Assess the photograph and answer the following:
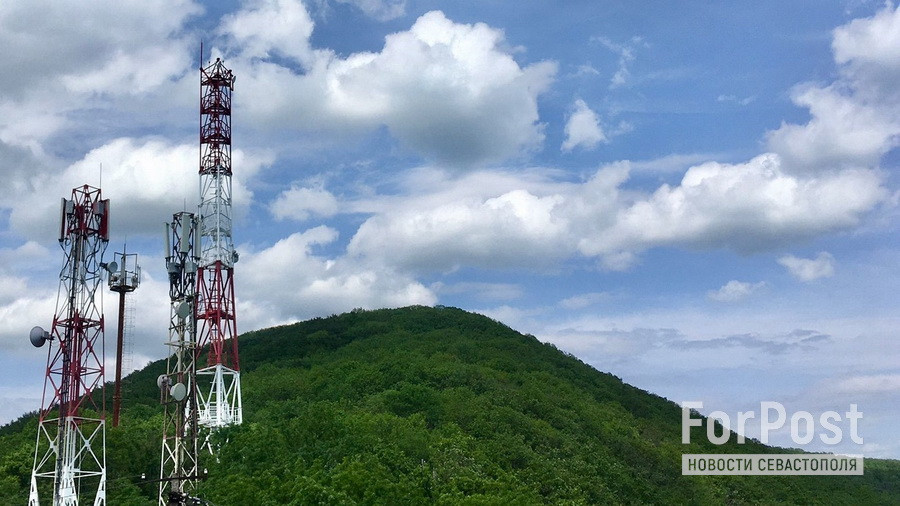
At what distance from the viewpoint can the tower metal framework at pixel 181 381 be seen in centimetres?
3055

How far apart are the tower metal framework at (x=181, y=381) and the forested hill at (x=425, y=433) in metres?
7.71

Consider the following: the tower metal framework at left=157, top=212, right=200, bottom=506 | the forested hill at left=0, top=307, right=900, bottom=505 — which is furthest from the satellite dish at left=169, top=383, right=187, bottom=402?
the forested hill at left=0, top=307, right=900, bottom=505

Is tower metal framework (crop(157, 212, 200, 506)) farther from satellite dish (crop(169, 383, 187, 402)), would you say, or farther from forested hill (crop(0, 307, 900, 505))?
forested hill (crop(0, 307, 900, 505))

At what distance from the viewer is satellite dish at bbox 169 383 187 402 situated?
30.7 metres

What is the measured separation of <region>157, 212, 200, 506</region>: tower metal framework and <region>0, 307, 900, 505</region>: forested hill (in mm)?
7706

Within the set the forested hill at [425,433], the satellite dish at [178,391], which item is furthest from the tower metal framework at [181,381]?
the forested hill at [425,433]

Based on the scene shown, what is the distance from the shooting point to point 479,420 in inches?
2982

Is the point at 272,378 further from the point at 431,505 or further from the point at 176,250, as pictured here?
the point at 176,250

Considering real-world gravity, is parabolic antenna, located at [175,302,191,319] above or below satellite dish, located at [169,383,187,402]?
above

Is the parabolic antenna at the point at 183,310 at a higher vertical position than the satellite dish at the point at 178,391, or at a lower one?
higher

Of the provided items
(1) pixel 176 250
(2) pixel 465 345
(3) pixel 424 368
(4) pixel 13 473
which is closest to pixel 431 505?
(1) pixel 176 250

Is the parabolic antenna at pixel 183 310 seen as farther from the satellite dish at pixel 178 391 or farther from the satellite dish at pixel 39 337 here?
the satellite dish at pixel 39 337

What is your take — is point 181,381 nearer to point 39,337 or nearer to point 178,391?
point 178,391

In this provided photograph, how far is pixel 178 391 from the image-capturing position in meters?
30.8
